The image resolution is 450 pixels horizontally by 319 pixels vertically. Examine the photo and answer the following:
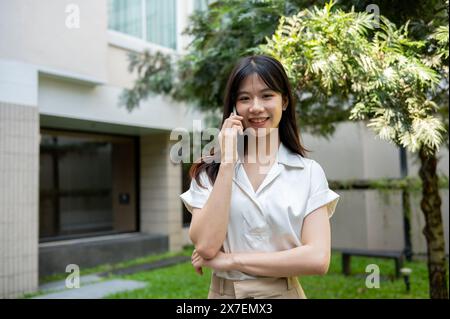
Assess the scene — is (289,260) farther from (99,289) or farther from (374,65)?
(99,289)

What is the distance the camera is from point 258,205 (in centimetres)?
140

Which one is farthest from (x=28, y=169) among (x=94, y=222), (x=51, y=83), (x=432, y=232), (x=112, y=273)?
(x=432, y=232)

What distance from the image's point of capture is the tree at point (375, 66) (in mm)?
2336

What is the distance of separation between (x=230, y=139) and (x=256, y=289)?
488 mm

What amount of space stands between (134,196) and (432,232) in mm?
6488

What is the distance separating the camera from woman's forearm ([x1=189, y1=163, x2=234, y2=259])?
1336mm

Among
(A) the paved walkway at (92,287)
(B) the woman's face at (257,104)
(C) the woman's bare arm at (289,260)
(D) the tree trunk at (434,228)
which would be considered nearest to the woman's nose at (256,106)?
(B) the woman's face at (257,104)

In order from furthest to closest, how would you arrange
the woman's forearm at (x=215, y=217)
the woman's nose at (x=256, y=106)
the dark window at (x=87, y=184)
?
the dark window at (x=87, y=184), the woman's nose at (x=256, y=106), the woman's forearm at (x=215, y=217)

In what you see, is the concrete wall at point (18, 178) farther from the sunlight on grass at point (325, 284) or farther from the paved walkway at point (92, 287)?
the sunlight on grass at point (325, 284)

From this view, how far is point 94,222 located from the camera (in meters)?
9.35

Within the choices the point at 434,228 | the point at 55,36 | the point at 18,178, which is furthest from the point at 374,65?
the point at 55,36

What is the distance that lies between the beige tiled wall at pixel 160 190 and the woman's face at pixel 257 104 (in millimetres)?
7318

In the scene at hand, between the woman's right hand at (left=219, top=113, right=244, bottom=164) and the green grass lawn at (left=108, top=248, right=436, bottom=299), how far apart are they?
4.04 meters

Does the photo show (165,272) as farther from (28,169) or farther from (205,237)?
(205,237)
